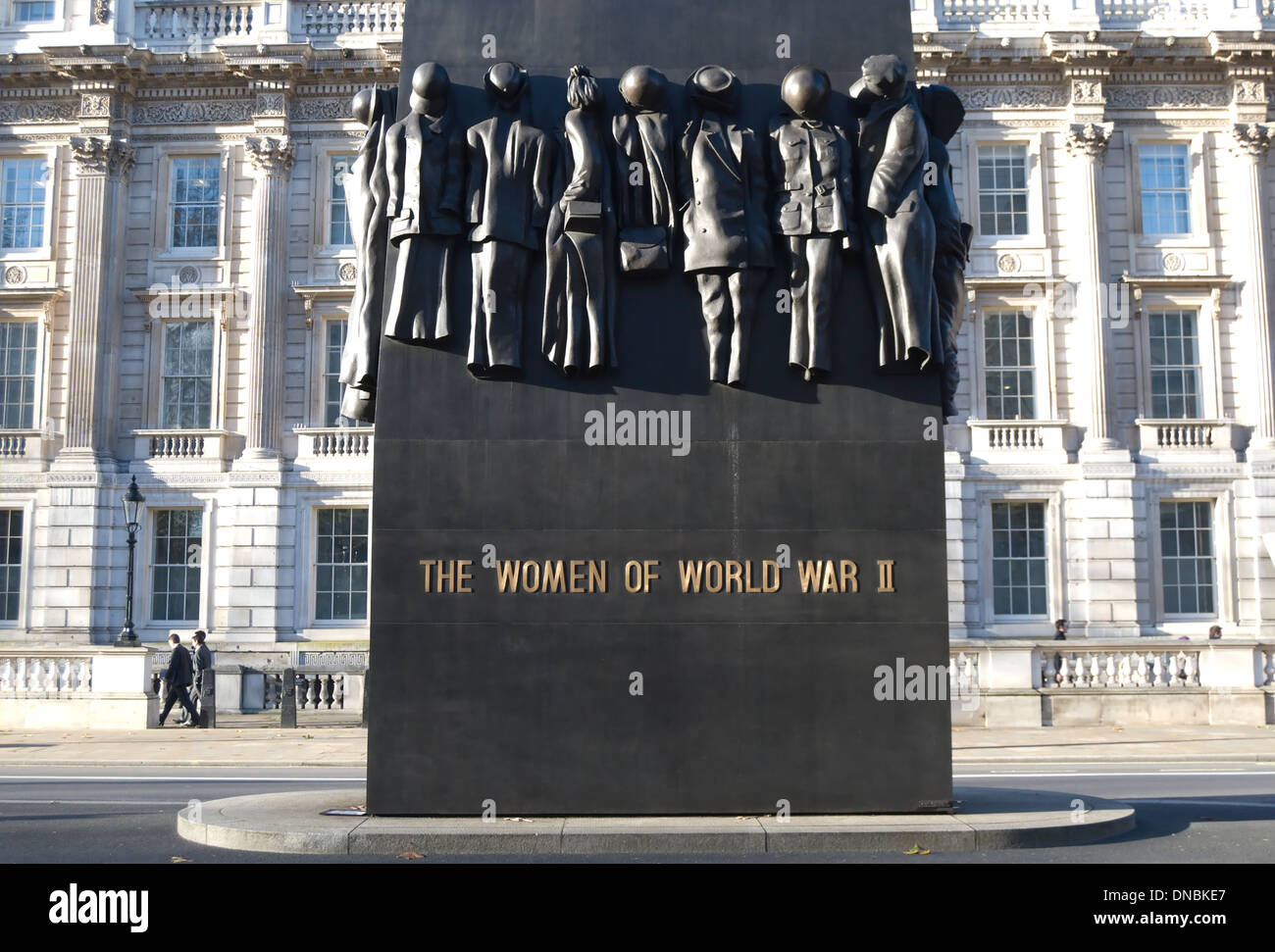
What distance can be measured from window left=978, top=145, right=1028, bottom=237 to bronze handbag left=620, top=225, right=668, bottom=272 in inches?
1202

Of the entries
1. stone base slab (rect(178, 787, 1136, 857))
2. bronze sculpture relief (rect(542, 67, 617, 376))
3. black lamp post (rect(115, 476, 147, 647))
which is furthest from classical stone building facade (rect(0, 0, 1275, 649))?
bronze sculpture relief (rect(542, 67, 617, 376))

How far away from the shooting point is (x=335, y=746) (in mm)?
25172

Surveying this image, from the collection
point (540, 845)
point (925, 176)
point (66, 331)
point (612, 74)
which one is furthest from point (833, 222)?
point (66, 331)

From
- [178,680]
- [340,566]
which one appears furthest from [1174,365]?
[178,680]

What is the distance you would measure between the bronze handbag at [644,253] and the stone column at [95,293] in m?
31.2

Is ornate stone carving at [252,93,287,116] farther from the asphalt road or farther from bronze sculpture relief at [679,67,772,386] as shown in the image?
bronze sculpture relief at [679,67,772,386]

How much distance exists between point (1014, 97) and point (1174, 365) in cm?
901

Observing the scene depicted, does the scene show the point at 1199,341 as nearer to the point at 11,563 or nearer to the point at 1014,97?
the point at 1014,97

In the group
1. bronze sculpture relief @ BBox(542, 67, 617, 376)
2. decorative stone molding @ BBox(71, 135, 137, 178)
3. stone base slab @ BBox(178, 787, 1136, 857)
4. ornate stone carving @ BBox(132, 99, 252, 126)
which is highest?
ornate stone carving @ BBox(132, 99, 252, 126)

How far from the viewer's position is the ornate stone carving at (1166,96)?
3922cm

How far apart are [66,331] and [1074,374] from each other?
2898cm

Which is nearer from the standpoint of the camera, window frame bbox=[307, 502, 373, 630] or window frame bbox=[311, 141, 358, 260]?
window frame bbox=[307, 502, 373, 630]

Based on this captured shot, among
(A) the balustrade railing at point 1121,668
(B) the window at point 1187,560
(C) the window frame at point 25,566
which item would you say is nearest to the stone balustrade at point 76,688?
(C) the window frame at point 25,566

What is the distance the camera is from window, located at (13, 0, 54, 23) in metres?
40.3
